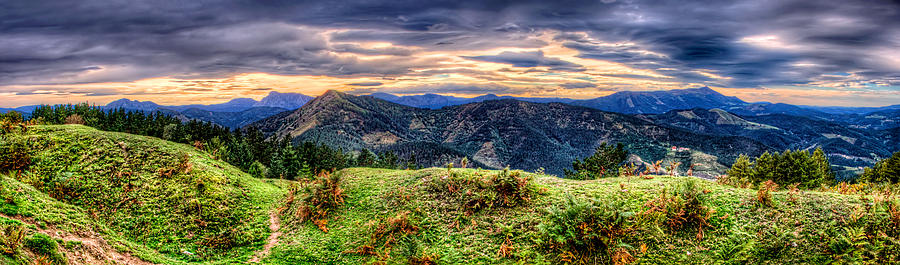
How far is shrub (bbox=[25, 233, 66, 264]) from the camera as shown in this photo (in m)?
7.96

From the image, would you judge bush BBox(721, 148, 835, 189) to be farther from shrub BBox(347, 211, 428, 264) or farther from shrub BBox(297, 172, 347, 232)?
shrub BBox(297, 172, 347, 232)

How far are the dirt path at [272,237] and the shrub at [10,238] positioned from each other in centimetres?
527

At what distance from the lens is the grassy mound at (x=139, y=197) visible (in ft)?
36.7

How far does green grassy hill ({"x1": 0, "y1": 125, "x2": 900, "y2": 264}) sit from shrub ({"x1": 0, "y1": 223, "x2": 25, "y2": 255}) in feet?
0.19

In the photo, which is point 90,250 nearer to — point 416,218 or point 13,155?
point 416,218

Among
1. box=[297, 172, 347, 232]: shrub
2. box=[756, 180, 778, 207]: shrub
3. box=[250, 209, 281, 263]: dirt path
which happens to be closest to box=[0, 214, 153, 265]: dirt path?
box=[250, 209, 281, 263]: dirt path

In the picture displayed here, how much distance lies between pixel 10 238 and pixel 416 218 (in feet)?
32.3

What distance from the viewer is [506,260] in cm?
1015

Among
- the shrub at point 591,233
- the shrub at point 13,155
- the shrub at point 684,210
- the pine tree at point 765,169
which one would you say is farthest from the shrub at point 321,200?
the pine tree at point 765,169

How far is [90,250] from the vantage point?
9367mm

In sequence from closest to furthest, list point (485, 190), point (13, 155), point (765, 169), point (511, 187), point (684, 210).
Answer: point (684, 210) → point (511, 187) → point (485, 190) → point (13, 155) → point (765, 169)

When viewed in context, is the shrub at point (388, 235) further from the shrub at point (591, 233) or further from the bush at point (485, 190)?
the shrub at point (591, 233)

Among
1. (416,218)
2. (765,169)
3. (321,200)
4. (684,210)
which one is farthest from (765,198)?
(765,169)

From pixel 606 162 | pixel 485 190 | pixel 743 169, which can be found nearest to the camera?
pixel 485 190
